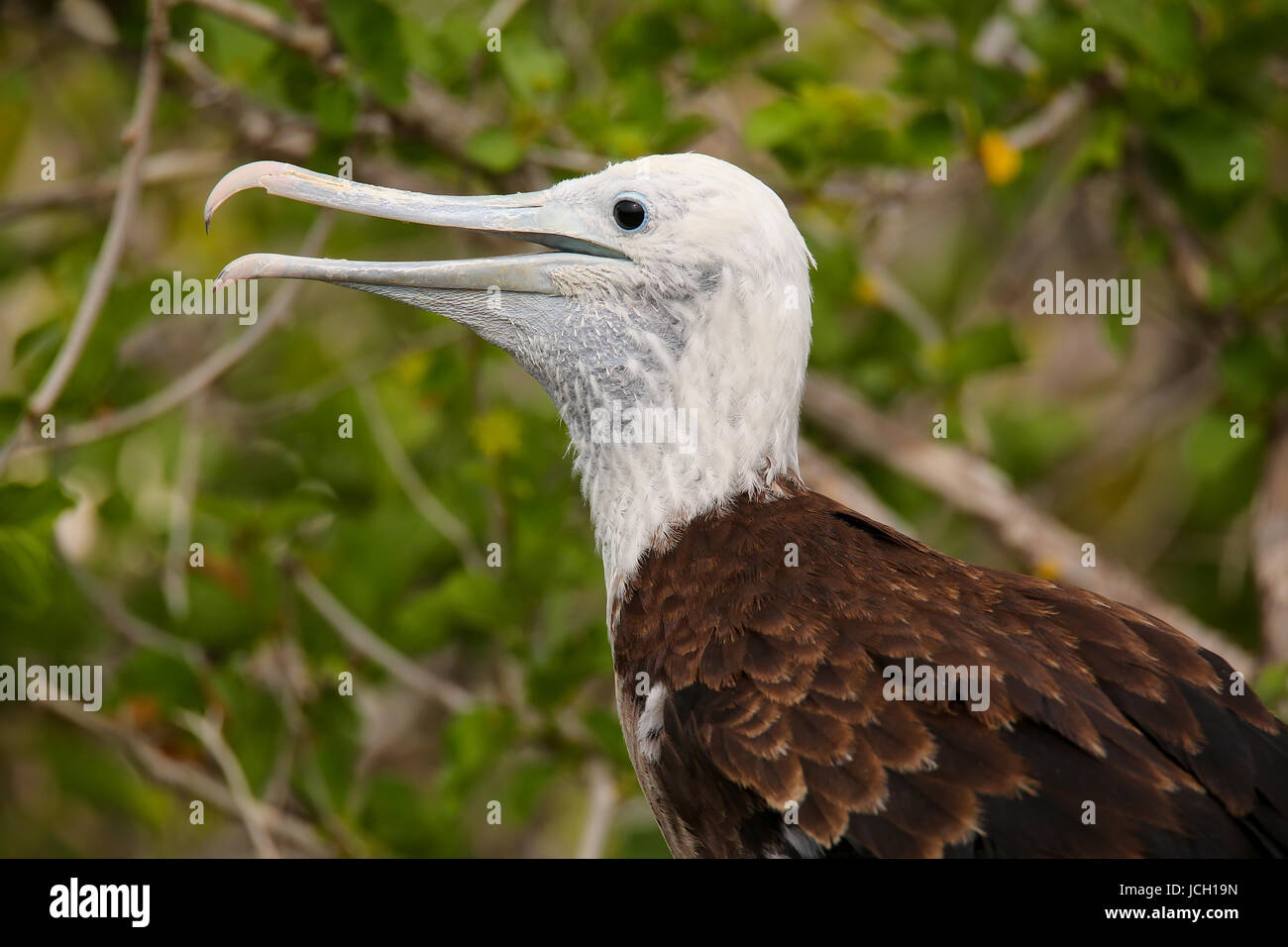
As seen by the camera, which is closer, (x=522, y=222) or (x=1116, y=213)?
(x=522, y=222)

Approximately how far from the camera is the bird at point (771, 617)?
3.05 metres

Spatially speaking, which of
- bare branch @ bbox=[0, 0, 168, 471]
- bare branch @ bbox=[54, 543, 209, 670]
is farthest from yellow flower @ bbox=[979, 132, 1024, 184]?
bare branch @ bbox=[54, 543, 209, 670]

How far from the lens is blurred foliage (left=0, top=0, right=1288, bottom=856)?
4.77 m

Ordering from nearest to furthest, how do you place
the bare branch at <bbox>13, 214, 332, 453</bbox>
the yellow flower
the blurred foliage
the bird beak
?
the bird beak, the bare branch at <bbox>13, 214, 332, 453</bbox>, the blurred foliage, the yellow flower

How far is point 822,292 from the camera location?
17.6ft

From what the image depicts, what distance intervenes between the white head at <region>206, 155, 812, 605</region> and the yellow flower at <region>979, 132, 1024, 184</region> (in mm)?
1383

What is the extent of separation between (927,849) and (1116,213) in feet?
12.0

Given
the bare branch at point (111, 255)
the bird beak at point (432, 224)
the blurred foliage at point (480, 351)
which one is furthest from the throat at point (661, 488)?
the bare branch at point (111, 255)

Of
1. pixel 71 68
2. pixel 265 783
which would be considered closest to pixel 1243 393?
pixel 265 783

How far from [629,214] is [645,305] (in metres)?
0.24

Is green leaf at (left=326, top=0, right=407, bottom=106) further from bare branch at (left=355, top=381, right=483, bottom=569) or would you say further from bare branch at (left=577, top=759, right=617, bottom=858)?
bare branch at (left=577, top=759, right=617, bottom=858)

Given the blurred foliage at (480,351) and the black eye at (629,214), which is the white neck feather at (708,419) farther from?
the blurred foliage at (480,351)

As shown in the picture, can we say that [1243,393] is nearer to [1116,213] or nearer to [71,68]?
[1116,213]

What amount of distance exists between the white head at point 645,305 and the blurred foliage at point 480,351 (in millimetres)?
987
